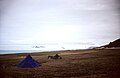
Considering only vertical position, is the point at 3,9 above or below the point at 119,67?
above

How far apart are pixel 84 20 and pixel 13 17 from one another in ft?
14.0

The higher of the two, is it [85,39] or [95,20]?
[95,20]

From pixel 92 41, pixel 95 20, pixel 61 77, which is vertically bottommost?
pixel 61 77

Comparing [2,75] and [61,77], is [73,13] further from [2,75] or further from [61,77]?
[2,75]

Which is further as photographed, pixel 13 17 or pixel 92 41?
pixel 92 41

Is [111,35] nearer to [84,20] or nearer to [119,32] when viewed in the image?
[119,32]

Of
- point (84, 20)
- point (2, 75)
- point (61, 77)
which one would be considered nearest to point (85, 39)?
point (84, 20)

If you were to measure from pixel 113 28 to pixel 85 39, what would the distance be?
2001 millimetres

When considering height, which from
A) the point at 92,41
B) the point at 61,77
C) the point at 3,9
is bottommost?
the point at 61,77

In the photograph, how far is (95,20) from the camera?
33.0 ft

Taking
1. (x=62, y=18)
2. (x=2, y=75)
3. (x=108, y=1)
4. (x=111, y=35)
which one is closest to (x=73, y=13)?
(x=62, y=18)

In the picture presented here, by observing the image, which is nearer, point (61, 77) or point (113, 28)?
point (61, 77)

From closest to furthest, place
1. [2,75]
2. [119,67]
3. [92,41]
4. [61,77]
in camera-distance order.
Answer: [61,77], [2,75], [119,67], [92,41]

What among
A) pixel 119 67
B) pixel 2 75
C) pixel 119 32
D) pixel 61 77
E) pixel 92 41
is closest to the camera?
pixel 61 77
